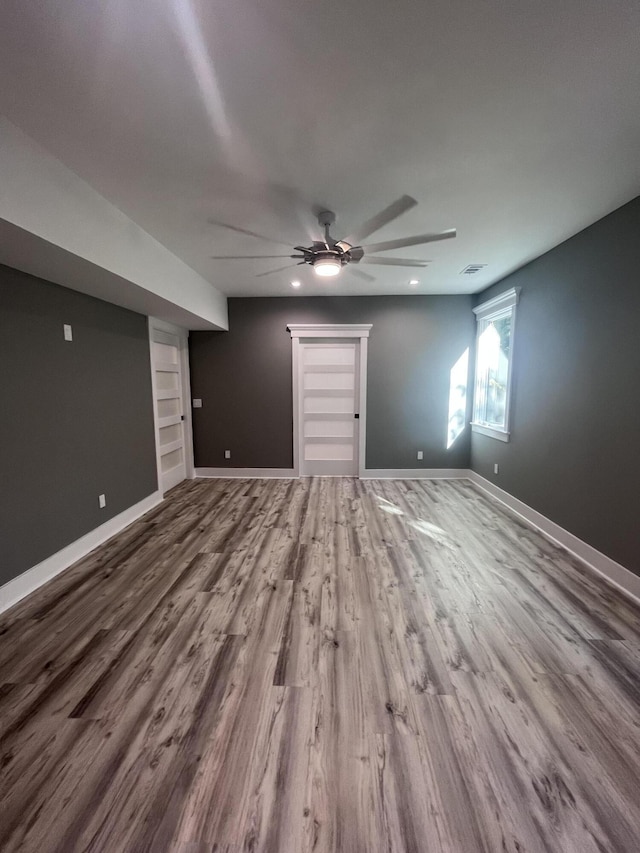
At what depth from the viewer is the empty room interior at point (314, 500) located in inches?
44.2

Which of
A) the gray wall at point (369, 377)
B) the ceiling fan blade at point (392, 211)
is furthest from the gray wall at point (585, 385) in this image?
the ceiling fan blade at point (392, 211)

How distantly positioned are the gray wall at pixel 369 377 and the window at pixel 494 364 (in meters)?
0.33

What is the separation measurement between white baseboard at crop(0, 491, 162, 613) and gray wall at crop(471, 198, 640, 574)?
4.14 m

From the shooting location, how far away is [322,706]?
1452mm

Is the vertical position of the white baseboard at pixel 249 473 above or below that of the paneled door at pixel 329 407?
below

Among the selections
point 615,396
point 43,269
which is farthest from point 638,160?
point 43,269

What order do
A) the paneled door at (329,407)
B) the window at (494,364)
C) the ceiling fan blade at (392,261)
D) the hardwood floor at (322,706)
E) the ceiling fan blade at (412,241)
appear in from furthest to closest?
1. the paneled door at (329,407)
2. the window at (494,364)
3. the ceiling fan blade at (392,261)
4. the ceiling fan blade at (412,241)
5. the hardwood floor at (322,706)

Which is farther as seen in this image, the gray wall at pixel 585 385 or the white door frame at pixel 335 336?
the white door frame at pixel 335 336

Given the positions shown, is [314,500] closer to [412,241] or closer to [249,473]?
[249,473]

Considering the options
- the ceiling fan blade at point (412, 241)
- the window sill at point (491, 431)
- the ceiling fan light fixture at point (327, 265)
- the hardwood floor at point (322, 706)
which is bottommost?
the hardwood floor at point (322, 706)

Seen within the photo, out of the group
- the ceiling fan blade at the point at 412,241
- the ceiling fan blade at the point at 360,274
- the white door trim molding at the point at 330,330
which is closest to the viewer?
the ceiling fan blade at the point at 412,241

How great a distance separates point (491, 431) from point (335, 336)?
8.11 ft

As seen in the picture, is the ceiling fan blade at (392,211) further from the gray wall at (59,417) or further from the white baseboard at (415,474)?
the white baseboard at (415,474)

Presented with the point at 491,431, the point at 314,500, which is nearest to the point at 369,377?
the point at 491,431
